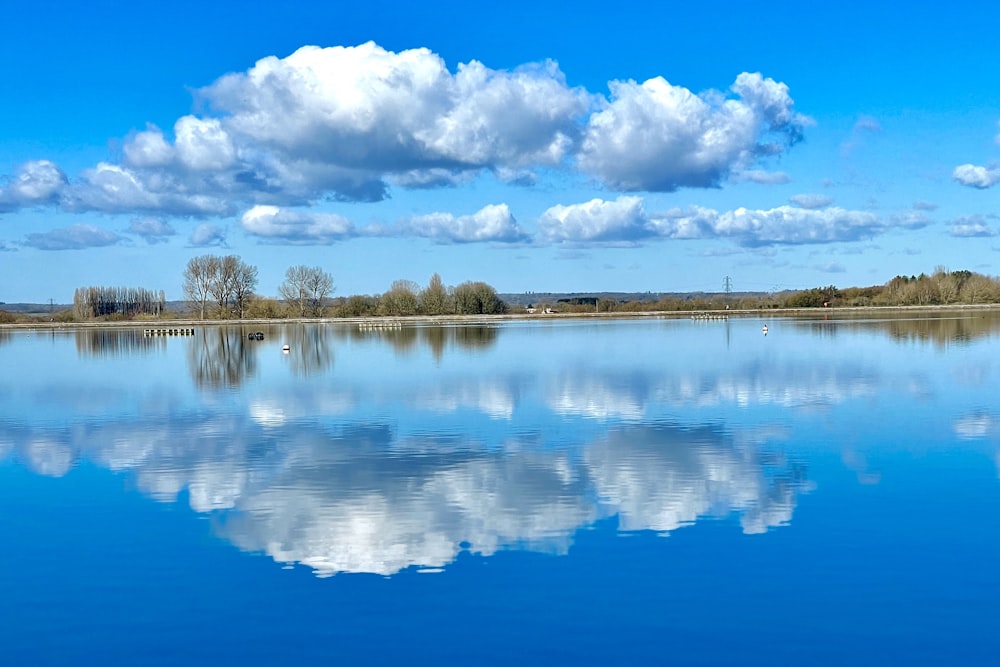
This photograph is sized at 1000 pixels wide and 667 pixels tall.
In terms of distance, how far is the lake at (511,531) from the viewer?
624cm

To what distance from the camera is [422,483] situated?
10680 millimetres

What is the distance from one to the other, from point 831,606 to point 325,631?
3.69m

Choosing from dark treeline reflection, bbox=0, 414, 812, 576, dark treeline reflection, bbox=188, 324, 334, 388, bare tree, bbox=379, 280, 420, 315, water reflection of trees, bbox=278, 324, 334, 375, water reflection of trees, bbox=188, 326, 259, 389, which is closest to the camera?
dark treeline reflection, bbox=0, 414, 812, 576

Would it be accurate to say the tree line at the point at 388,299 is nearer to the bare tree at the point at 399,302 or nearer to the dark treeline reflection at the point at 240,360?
the bare tree at the point at 399,302

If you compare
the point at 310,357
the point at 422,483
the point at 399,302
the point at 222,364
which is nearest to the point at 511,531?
the point at 422,483

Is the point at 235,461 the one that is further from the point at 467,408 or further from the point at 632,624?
the point at 632,624

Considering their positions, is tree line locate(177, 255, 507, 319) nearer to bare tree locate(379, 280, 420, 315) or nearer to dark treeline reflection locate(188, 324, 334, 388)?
bare tree locate(379, 280, 420, 315)

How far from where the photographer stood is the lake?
6.24 meters

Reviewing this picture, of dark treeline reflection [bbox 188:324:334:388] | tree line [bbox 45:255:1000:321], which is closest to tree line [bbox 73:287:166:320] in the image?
tree line [bbox 45:255:1000:321]

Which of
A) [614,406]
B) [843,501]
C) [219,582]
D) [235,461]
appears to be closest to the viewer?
[219,582]

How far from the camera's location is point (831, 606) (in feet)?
21.7

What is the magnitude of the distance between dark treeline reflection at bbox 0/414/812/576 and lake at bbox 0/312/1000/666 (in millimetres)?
54

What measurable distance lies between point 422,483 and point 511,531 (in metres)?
2.29

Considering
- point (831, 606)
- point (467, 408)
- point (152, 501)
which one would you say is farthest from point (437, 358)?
point (831, 606)
